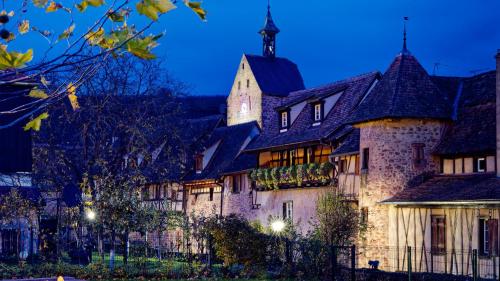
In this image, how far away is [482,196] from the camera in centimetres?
2719

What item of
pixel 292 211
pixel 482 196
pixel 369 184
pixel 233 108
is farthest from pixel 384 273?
pixel 233 108

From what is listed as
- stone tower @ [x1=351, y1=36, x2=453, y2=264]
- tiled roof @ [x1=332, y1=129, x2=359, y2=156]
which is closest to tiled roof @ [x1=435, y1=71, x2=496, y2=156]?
stone tower @ [x1=351, y1=36, x2=453, y2=264]

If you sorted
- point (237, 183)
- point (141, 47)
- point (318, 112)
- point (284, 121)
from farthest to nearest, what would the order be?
1. point (237, 183)
2. point (284, 121)
3. point (318, 112)
4. point (141, 47)

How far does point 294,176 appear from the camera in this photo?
41094mm

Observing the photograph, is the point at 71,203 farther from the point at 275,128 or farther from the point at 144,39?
the point at 144,39

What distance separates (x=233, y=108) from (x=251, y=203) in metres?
21.3

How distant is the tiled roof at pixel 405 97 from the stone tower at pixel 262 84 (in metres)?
26.6

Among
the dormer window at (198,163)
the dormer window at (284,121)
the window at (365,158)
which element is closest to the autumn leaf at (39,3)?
the window at (365,158)

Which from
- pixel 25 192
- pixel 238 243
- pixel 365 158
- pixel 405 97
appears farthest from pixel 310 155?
pixel 25 192

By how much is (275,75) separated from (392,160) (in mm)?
32823

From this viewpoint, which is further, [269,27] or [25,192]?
[269,27]

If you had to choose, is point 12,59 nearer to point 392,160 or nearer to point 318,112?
point 392,160

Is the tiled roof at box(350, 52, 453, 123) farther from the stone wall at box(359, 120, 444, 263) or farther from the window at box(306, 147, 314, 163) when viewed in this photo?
the window at box(306, 147, 314, 163)

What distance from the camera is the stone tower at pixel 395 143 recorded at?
109ft
